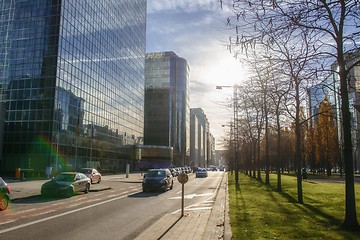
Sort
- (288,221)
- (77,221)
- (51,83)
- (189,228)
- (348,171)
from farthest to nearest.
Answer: (51,83) → (77,221) → (288,221) → (189,228) → (348,171)

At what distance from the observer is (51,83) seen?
158 ft

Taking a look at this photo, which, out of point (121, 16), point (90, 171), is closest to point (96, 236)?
point (90, 171)

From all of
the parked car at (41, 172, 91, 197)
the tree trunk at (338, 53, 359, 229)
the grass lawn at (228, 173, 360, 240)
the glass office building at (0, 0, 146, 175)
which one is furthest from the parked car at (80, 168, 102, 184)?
the tree trunk at (338, 53, 359, 229)

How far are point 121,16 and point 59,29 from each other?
92.1ft

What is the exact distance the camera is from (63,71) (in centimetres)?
5003

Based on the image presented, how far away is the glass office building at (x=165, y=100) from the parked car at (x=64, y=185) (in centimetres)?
9538

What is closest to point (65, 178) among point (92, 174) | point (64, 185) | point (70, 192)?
point (64, 185)

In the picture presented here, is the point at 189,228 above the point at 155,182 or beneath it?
beneath

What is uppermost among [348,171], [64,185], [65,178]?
[348,171]

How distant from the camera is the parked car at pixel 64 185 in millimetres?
19500

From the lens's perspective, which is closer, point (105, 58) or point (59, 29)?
point (59, 29)

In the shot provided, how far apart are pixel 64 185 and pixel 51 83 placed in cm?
3142

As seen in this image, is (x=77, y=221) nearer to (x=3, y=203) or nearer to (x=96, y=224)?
(x=96, y=224)

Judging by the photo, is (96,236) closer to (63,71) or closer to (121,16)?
(63,71)
